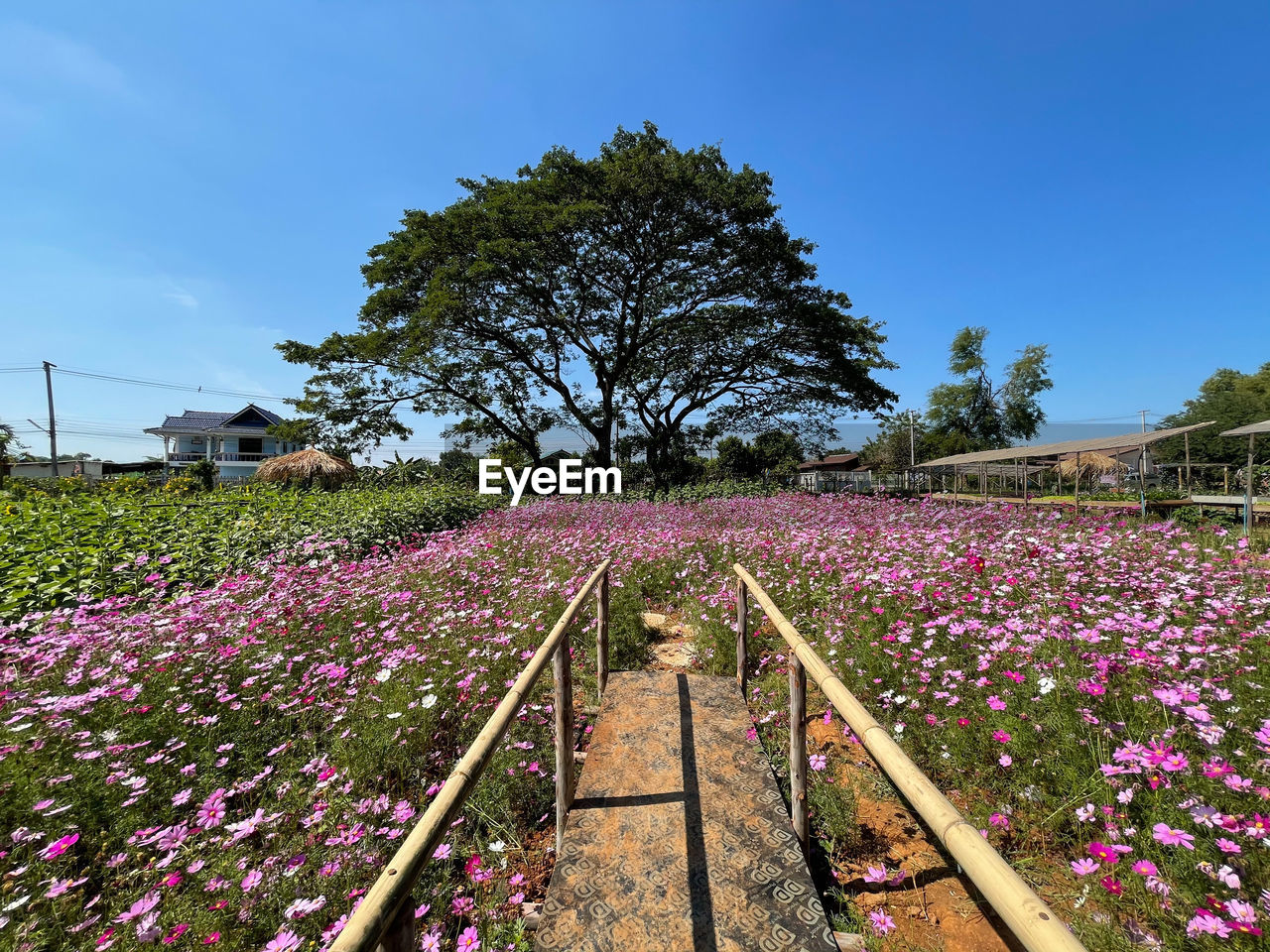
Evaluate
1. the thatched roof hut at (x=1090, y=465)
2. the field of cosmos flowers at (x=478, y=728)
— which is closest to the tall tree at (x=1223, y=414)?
the thatched roof hut at (x=1090, y=465)

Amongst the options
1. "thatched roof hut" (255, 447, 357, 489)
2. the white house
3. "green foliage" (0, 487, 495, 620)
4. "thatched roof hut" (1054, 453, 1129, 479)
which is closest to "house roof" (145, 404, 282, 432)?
the white house

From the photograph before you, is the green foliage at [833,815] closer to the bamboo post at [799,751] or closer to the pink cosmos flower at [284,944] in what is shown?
the bamboo post at [799,751]

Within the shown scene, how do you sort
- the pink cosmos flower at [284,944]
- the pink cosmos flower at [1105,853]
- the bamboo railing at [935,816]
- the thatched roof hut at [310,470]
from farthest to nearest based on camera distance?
the thatched roof hut at [310,470] < the pink cosmos flower at [1105,853] < the pink cosmos flower at [284,944] < the bamboo railing at [935,816]

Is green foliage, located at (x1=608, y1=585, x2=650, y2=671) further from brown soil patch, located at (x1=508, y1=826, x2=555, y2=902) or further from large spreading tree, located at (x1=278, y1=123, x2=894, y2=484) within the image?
large spreading tree, located at (x1=278, y1=123, x2=894, y2=484)

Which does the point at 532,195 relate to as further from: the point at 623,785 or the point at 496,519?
the point at 623,785

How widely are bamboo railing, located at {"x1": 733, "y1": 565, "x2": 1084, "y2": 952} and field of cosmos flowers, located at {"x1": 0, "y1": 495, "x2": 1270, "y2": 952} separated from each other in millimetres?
606

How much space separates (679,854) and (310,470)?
60.2 feet

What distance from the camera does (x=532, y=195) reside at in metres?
14.9

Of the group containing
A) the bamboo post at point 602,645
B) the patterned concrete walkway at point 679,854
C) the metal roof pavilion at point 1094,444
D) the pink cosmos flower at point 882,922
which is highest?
the metal roof pavilion at point 1094,444

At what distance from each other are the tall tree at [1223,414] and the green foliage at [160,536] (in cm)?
4582


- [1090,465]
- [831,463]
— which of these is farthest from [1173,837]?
[831,463]

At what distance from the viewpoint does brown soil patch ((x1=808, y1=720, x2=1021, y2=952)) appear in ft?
5.85

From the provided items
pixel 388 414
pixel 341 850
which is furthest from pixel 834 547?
pixel 388 414

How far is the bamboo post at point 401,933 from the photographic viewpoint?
3.13ft
